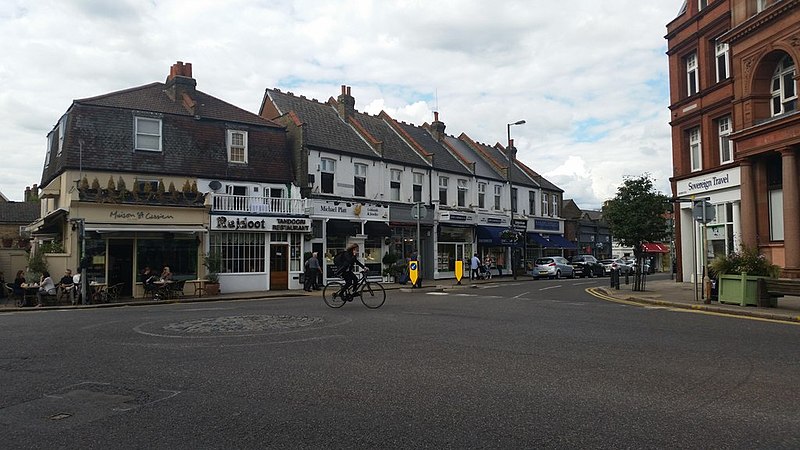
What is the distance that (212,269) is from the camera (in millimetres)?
23609

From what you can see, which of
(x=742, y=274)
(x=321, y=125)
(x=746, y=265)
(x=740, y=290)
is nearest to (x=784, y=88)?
(x=746, y=265)

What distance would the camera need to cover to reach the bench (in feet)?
45.6

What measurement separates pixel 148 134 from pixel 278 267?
8.17m

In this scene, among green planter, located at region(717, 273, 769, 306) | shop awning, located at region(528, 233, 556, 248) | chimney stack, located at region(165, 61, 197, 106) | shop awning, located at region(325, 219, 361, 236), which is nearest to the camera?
green planter, located at region(717, 273, 769, 306)

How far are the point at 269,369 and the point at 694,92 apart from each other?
2573 cm

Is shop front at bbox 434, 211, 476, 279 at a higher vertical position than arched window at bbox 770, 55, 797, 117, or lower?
lower

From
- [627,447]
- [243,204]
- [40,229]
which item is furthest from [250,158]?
[627,447]

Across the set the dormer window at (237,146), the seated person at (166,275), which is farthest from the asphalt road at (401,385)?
the dormer window at (237,146)

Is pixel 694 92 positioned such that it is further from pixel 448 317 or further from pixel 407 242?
pixel 448 317

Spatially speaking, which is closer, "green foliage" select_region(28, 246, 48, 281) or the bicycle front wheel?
the bicycle front wheel

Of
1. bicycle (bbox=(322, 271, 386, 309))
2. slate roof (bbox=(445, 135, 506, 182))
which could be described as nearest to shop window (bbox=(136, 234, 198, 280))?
bicycle (bbox=(322, 271, 386, 309))

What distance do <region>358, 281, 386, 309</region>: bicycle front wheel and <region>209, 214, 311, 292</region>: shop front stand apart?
35.8ft

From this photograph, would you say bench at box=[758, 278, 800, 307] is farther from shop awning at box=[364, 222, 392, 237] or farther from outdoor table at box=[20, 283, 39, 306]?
outdoor table at box=[20, 283, 39, 306]

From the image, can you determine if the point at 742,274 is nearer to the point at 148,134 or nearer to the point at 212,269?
the point at 212,269
